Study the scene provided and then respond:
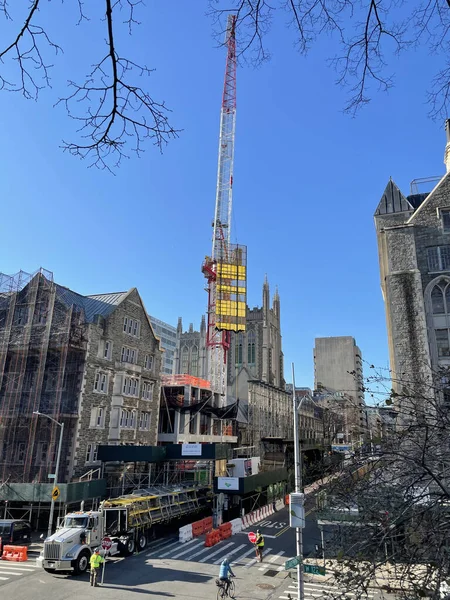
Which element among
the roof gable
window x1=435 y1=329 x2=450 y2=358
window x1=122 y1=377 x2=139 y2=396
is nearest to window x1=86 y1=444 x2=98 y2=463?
window x1=122 y1=377 x2=139 y2=396

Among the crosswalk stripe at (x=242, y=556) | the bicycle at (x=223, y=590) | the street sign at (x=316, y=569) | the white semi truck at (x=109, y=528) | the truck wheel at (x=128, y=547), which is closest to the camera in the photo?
the street sign at (x=316, y=569)

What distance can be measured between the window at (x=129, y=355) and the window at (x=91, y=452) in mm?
8138

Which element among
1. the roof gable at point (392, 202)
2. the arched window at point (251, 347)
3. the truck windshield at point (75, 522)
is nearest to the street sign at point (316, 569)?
the truck windshield at point (75, 522)

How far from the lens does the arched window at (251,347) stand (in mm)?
115438

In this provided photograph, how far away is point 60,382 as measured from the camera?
33.1 meters

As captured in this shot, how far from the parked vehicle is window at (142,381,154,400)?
16267 millimetres

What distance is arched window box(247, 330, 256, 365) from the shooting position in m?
115

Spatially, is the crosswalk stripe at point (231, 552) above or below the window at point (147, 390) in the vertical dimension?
below

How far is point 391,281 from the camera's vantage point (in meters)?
26.7

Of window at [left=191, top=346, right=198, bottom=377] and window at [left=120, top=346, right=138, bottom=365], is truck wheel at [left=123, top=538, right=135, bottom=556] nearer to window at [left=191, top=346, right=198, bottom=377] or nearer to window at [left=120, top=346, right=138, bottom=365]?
window at [left=120, top=346, right=138, bottom=365]

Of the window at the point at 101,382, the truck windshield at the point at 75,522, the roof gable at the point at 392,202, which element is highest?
the roof gable at the point at 392,202

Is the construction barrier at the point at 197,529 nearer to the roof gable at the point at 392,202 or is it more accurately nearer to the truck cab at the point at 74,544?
the truck cab at the point at 74,544

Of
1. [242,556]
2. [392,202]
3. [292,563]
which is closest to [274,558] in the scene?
[242,556]

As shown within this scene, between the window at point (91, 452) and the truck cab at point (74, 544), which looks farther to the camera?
the window at point (91, 452)
